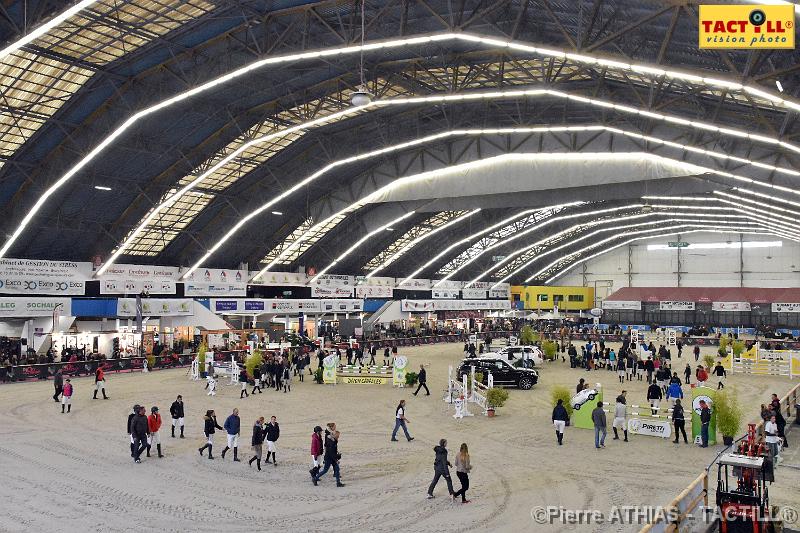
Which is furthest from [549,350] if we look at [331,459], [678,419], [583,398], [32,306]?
[331,459]

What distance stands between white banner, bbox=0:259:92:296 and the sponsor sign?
31439 mm

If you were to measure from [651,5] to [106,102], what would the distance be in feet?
71.1

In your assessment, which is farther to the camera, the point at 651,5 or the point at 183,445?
the point at 651,5

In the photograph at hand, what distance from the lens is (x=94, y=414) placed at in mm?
20984

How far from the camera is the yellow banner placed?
12383 mm

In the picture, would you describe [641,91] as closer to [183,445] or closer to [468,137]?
[468,137]

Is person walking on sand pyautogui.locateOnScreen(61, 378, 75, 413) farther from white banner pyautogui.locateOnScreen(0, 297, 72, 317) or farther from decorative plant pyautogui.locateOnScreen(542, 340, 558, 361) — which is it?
decorative plant pyautogui.locateOnScreen(542, 340, 558, 361)

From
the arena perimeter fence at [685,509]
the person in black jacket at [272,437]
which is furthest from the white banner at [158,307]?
the arena perimeter fence at [685,509]

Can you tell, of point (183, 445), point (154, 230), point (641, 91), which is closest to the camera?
point (183, 445)

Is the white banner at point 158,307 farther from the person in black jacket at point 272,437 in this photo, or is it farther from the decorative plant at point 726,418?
the decorative plant at point 726,418

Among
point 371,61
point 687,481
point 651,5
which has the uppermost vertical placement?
point 371,61

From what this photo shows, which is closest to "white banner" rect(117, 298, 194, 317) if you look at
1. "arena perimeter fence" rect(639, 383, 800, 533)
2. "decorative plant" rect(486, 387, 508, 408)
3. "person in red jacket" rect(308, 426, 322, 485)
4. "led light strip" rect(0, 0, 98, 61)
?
"led light strip" rect(0, 0, 98, 61)

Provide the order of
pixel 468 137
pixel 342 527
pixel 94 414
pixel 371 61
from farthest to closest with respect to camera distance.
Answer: pixel 468 137 → pixel 371 61 → pixel 94 414 → pixel 342 527

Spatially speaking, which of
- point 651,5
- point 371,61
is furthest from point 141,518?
point 371,61
